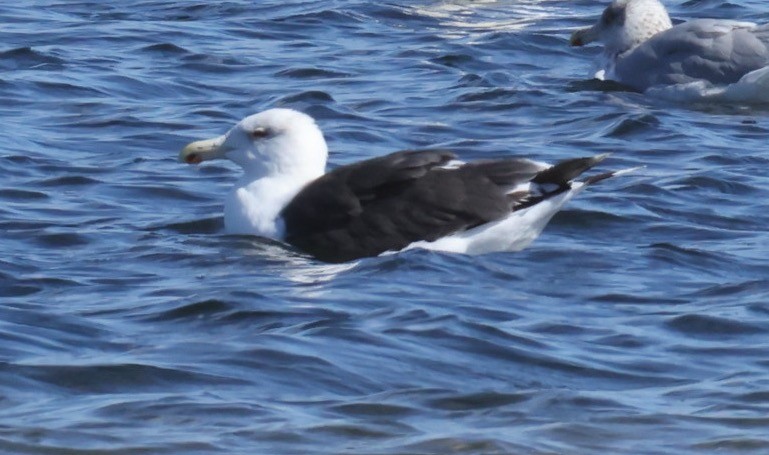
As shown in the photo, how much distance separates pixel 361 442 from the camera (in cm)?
699

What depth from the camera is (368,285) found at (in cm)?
945

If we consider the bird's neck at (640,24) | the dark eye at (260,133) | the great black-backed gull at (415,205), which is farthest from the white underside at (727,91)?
the dark eye at (260,133)

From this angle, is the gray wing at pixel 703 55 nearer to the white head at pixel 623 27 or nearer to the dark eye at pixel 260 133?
the white head at pixel 623 27

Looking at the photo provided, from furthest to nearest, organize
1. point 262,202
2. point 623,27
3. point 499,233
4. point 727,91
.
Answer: point 623,27 < point 727,91 < point 262,202 < point 499,233

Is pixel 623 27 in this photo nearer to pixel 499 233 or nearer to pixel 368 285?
pixel 499 233

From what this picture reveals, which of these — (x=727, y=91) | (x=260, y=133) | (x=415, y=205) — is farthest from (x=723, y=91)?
(x=415, y=205)

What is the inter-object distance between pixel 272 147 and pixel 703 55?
6.28m

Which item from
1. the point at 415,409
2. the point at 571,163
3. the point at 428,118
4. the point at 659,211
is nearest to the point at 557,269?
the point at 571,163

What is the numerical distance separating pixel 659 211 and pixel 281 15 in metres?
8.15

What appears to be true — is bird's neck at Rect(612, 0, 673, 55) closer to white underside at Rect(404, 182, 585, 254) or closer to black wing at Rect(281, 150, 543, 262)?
white underside at Rect(404, 182, 585, 254)

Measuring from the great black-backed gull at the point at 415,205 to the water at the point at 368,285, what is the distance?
4.4 inches

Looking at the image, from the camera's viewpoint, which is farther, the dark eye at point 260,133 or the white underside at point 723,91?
the white underside at point 723,91

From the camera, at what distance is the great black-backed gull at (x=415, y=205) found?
9977mm

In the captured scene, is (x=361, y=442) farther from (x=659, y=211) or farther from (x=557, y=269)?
(x=659, y=211)
